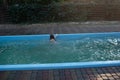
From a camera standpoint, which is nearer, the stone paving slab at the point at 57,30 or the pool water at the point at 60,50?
the pool water at the point at 60,50

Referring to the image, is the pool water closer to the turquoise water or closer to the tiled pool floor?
the turquoise water

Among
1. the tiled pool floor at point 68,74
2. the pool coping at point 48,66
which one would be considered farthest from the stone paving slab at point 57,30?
the pool coping at point 48,66

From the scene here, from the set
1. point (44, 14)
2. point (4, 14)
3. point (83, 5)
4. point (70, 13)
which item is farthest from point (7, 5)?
point (83, 5)

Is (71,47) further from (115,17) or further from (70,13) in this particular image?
(115,17)

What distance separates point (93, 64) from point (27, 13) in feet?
27.2

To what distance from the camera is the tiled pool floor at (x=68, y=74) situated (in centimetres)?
422

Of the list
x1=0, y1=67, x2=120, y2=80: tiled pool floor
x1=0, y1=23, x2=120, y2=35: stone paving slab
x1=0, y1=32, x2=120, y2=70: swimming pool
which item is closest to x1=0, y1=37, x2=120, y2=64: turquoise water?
x1=0, y1=32, x2=120, y2=70: swimming pool

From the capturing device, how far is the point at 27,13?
11797mm

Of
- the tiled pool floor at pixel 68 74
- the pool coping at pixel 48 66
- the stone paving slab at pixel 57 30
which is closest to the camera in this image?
the pool coping at pixel 48 66

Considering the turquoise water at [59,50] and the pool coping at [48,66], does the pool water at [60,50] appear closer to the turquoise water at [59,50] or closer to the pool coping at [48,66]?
the turquoise water at [59,50]

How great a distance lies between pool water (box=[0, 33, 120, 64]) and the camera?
6637 millimetres

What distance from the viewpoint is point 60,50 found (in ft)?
24.4

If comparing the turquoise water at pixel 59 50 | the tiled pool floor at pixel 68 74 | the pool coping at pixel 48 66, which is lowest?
the turquoise water at pixel 59 50

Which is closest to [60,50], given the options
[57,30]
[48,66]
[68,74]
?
[57,30]
